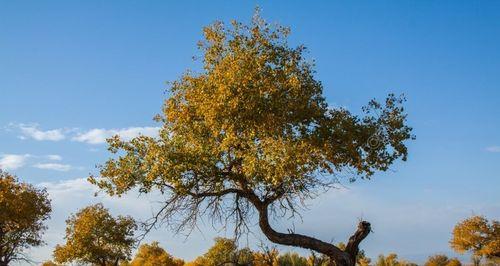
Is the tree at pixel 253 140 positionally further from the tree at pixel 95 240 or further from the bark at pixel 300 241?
the tree at pixel 95 240

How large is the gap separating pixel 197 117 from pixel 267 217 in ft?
20.6

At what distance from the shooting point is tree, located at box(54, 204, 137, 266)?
6525 centimetres

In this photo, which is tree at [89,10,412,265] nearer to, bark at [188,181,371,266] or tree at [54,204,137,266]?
bark at [188,181,371,266]

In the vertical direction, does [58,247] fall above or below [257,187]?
above

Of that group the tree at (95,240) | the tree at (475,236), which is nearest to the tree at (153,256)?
the tree at (95,240)

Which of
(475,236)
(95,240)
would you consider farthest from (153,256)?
(475,236)

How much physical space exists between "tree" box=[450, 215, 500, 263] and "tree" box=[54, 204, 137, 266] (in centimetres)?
4772

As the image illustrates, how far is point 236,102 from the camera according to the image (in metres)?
24.1

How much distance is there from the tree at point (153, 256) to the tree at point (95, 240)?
14696 mm

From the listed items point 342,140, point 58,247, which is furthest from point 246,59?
point 58,247

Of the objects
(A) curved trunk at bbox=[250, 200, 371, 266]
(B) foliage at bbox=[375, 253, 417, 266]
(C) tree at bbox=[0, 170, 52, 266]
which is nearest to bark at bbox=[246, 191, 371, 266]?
(A) curved trunk at bbox=[250, 200, 371, 266]

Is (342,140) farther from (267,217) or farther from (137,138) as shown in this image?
(137,138)

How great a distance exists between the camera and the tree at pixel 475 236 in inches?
3182

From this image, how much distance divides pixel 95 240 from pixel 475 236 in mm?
53348
